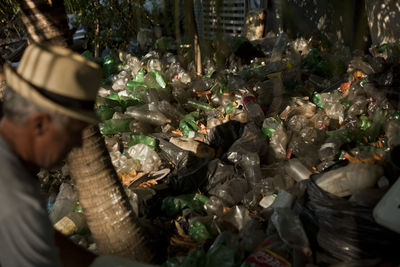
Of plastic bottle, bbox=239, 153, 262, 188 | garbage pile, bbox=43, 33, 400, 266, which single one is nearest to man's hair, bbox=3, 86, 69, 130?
garbage pile, bbox=43, 33, 400, 266

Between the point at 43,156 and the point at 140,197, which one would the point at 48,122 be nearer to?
the point at 43,156

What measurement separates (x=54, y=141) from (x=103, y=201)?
3.99 ft

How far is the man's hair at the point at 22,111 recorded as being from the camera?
1.30 metres

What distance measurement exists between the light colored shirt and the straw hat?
0.22 meters

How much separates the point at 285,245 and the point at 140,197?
1470 millimetres

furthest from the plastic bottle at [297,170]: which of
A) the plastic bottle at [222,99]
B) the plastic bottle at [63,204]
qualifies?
the plastic bottle at [63,204]

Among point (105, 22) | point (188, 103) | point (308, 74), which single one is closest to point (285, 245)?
point (188, 103)

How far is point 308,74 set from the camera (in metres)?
5.71

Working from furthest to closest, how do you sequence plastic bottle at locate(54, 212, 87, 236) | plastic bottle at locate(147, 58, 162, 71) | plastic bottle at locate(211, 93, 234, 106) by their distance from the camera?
plastic bottle at locate(147, 58, 162, 71)
plastic bottle at locate(211, 93, 234, 106)
plastic bottle at locate(54, 212, 87, 236)

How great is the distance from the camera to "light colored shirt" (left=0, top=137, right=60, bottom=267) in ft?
3.99

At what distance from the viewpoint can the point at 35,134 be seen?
1311mm

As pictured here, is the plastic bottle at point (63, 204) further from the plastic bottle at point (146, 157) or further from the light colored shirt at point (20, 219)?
the light colored shirt at point (20, 219)

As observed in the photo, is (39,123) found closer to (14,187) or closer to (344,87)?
(14,187)

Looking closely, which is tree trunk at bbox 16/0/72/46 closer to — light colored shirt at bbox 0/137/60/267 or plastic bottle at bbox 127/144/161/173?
light colored shirt at bbox 0/137/60/267
